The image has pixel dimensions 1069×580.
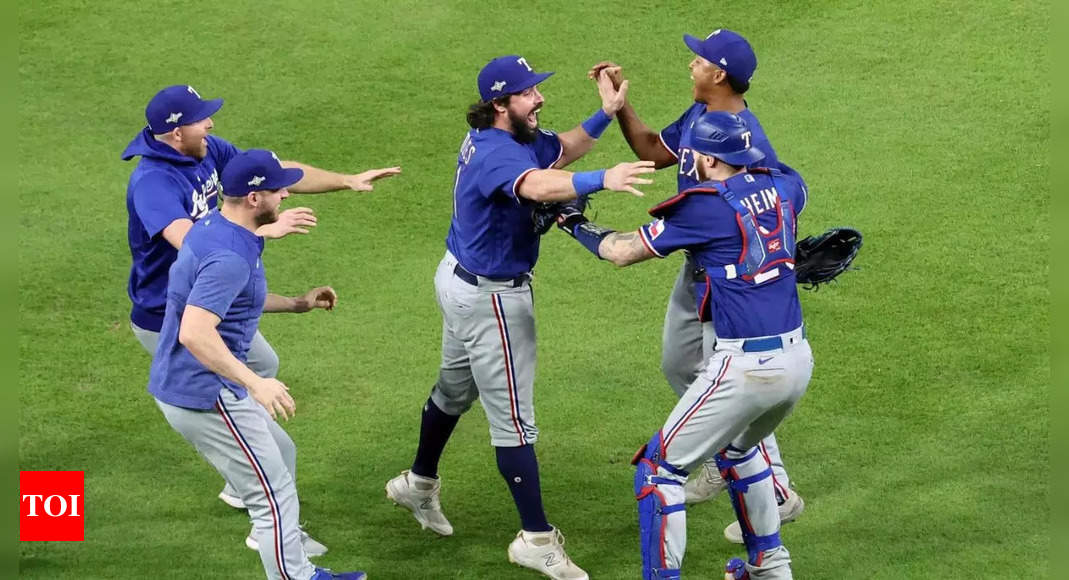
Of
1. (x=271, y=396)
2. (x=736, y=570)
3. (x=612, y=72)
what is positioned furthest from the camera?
(x=612, y=72)

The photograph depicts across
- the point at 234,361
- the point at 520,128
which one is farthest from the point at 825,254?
the point at 234,361

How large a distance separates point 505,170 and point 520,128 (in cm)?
37

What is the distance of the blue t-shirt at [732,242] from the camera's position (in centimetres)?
639

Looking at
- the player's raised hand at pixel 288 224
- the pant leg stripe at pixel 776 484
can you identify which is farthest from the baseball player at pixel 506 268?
the pant leg stripe at pixel 776 484

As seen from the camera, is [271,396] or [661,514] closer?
[271,396]

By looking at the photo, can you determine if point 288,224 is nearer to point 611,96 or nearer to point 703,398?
point 611,96

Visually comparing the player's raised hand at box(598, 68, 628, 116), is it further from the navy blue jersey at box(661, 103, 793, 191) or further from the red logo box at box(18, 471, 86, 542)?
the red logo box at box(18, 471, 86, 542)

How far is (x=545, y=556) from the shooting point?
7254mm

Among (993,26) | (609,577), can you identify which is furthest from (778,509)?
(993,26)

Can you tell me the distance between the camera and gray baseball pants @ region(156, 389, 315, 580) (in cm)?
652

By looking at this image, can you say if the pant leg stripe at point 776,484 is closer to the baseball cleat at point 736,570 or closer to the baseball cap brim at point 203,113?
the baseball cleat at point 736,570

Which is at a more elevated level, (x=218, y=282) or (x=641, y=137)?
(x=641, y=137)

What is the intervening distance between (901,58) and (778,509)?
5.49 metres

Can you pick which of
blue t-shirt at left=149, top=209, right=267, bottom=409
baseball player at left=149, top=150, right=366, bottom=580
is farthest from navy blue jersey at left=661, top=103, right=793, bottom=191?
blue t-shirt at left=149, top=209, right=267, bottom=409
